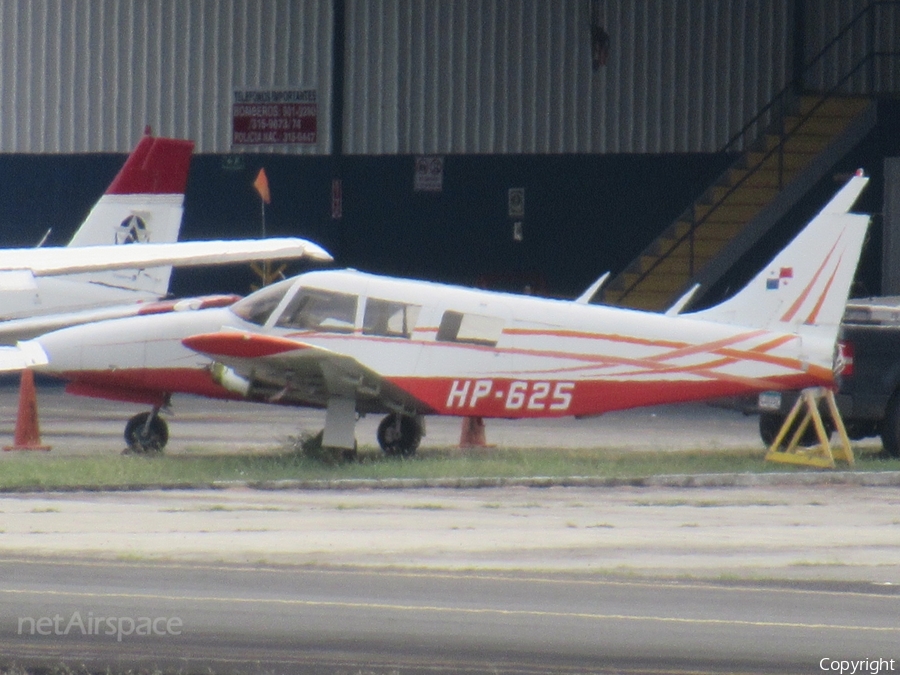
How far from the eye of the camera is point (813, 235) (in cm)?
1619

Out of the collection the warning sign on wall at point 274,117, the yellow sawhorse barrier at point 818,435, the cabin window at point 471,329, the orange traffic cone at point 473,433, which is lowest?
the orange traffic cone at point 473,433

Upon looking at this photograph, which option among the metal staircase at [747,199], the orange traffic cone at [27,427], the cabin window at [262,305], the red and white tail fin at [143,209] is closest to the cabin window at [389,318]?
the cabin window at [262,305]

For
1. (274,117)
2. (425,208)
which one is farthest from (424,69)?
(274,117)

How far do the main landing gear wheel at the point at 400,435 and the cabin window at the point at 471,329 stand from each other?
1.17 metres

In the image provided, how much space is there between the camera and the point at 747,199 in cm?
2847

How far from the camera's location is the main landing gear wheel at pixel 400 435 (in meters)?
17.3

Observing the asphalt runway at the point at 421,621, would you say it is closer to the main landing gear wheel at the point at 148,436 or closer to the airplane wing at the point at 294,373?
the airplane wing at the point at 294,373

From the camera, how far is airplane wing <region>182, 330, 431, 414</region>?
1553cm

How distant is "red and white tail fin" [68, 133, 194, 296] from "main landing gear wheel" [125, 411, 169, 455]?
4935 millimetres

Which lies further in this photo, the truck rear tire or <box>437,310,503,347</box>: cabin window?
the truck rear tire

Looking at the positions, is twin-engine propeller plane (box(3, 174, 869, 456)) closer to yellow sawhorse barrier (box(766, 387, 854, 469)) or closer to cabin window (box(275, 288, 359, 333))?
cabin window (box(275, 288, 359, 333))

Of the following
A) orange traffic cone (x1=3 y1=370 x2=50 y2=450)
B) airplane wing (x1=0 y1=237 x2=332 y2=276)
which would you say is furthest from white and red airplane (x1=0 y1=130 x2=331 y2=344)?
airplane wing (x1=0 y1=237 x2=332 y2=276)

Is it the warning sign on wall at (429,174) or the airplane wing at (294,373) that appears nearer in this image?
the airplane wing at (294,373)

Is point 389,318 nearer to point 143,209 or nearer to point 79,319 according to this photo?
point 79,319
